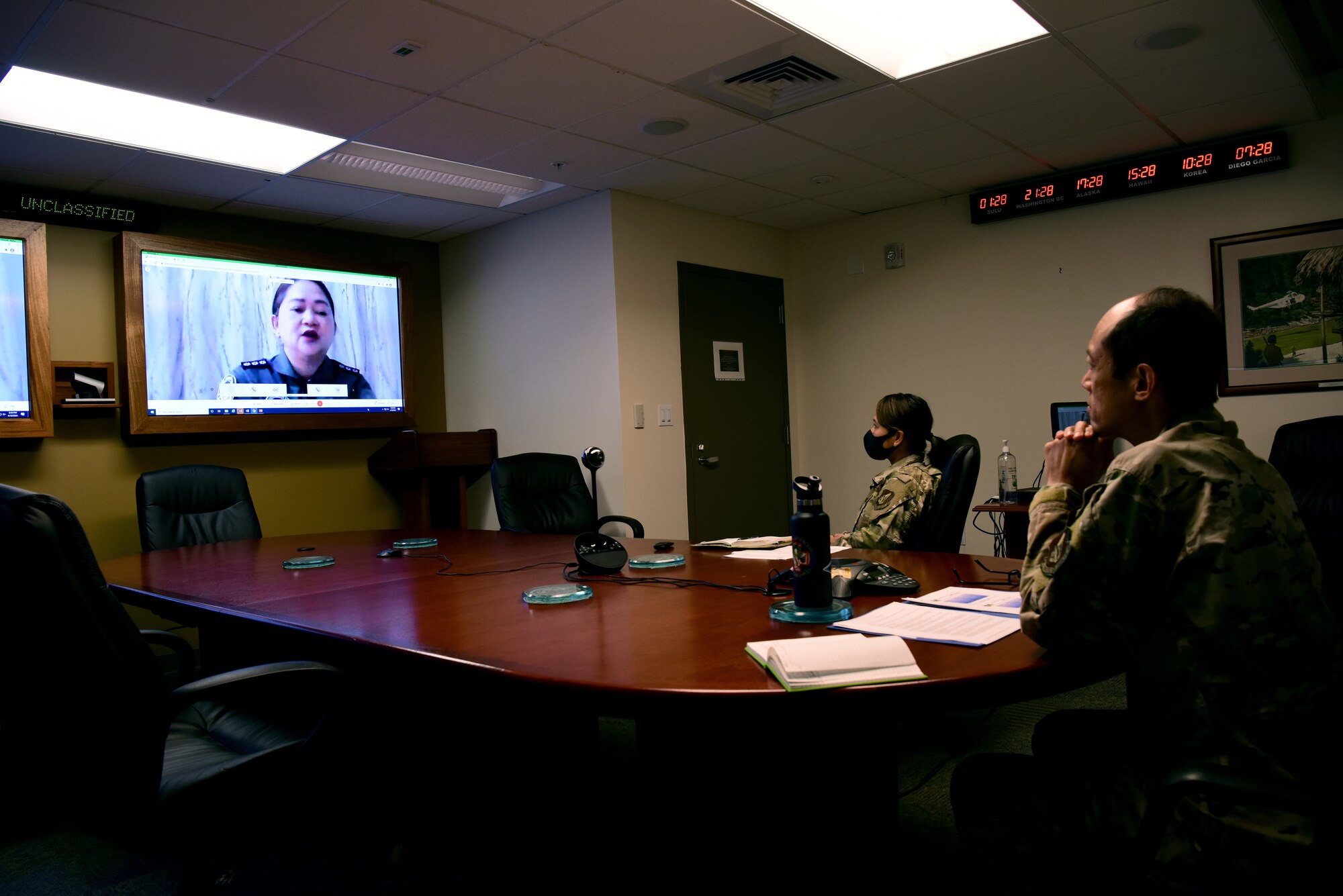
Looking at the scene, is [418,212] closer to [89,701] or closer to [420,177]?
[420,177]

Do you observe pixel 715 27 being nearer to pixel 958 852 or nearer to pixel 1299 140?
pixel 958 852

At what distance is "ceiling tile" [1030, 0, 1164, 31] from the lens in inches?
111

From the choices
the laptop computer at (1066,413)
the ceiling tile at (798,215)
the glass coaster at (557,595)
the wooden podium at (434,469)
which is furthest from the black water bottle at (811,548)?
the ceiling tile at (798,215)

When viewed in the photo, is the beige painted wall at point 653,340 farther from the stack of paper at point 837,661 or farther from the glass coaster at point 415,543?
the stack of paper at point 837,661

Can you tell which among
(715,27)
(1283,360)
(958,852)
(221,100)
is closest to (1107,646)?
(958,852)

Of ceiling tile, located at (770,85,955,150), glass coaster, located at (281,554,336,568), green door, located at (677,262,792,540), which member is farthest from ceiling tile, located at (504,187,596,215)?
glass coaster, located at (281,554,336,568)

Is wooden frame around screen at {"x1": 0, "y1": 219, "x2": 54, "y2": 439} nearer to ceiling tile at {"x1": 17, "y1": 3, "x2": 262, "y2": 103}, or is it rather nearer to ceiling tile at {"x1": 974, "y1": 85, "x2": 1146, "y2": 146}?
ceiling tile at {"x1": 17, "y1": 3, "x2": 262, "y2": 103}

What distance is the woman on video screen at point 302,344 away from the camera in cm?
480

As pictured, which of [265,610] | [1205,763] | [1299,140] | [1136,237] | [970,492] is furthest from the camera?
[1136,237]

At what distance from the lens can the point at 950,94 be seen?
3547 millimetres

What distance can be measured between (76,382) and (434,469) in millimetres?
1848

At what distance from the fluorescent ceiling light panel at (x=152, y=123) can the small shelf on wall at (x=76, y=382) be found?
124 cm

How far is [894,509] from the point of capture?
271 centimetres

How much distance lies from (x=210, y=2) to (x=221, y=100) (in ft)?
2.70
